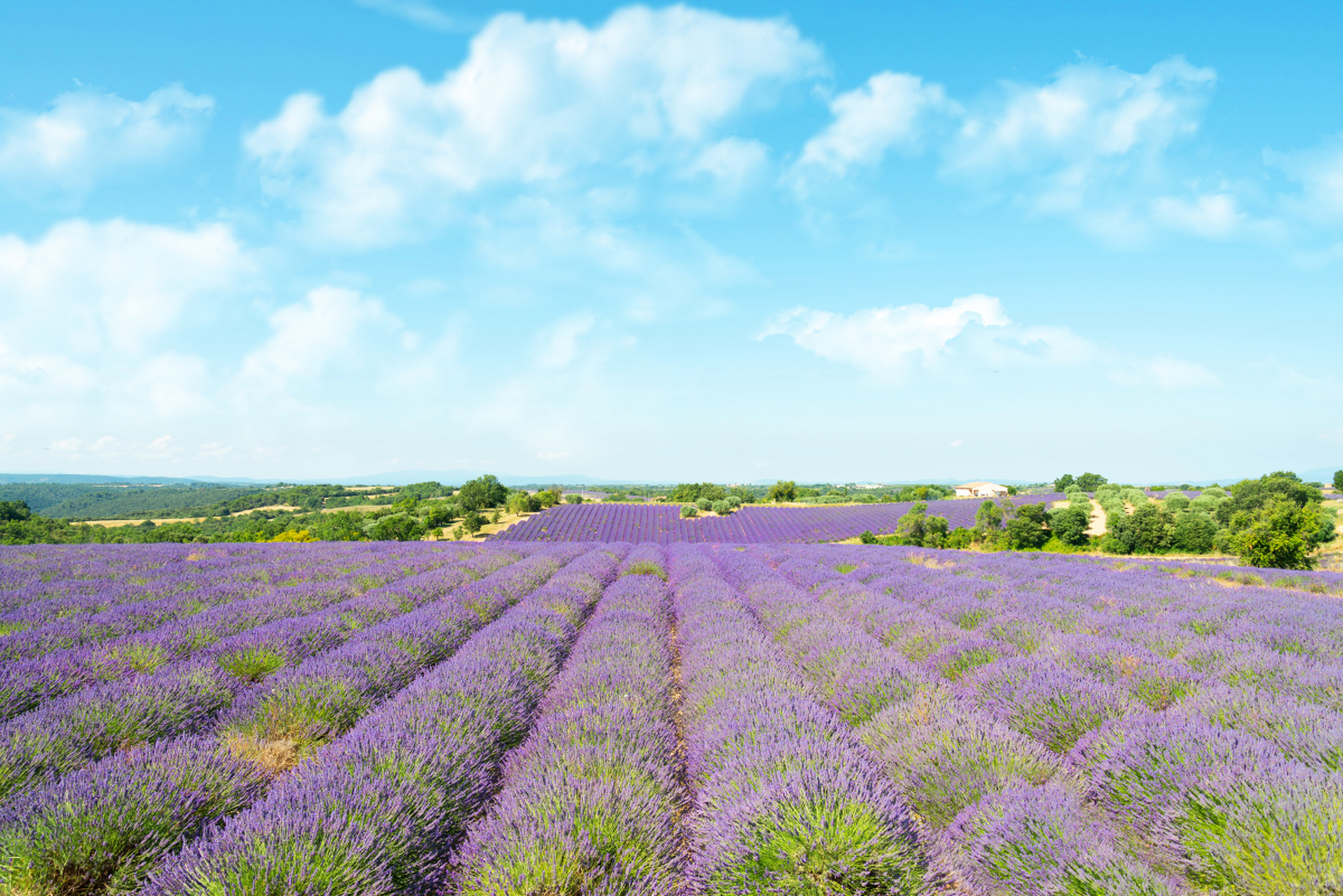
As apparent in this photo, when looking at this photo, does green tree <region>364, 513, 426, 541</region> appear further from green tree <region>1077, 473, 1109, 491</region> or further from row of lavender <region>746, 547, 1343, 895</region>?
green tree <region>1077, 473, 1109, 491</region>

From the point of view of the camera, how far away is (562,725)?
3002 millimetres

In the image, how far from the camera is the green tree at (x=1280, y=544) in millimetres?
16219

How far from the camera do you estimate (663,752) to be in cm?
296

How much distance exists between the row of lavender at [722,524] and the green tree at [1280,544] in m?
13.7

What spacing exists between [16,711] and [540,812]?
3708mm

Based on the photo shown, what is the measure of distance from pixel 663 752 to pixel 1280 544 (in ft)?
77.1

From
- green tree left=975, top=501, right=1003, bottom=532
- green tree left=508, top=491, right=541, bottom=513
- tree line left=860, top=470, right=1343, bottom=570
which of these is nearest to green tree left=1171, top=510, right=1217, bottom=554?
tree line left=860, top=470, right=1343, bottom=570

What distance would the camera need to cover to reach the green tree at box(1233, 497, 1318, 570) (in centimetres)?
1622

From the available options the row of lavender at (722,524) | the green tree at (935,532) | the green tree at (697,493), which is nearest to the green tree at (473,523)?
the row of lavender at (722,524)

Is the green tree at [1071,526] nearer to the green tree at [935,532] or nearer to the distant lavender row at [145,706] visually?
the green tree at [935,532]

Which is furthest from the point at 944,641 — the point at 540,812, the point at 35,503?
the point at 35,503

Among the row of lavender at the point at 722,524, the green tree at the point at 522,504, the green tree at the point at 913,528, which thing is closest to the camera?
the green tree at the point at 913,528

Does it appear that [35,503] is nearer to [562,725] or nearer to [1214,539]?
[562,725]

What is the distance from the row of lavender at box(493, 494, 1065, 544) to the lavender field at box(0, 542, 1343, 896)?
2115cm
